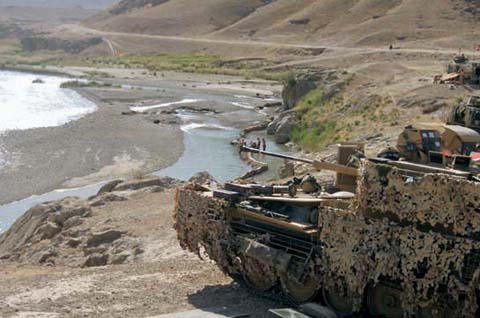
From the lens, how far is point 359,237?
15180 millimetres

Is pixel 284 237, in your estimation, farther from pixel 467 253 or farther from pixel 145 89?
pixel 145 89

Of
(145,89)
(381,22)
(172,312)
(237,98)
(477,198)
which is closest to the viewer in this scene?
(477,198)

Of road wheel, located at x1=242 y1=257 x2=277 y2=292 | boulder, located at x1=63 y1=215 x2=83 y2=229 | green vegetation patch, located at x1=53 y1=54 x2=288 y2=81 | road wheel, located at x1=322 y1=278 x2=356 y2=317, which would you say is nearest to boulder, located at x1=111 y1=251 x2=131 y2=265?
boulder, located at x1=63 y1=215 x2=83 y2=229

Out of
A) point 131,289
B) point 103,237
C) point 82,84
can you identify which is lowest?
point 82,84

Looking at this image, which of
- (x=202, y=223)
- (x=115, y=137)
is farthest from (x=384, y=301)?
(x=115, y=137)

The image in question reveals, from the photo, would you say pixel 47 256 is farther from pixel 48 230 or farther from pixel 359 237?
pixel 359 237

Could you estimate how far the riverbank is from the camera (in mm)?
40312

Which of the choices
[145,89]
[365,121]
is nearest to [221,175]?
[365,121]

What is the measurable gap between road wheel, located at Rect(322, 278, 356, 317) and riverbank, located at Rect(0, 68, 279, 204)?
22.2 m

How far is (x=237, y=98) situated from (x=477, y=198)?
60.8m

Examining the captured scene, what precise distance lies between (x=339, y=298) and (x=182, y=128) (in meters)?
41.5

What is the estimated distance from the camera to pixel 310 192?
58.0 ft

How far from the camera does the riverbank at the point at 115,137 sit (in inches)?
1587

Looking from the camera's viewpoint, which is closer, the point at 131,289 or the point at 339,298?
the point at 339,298
